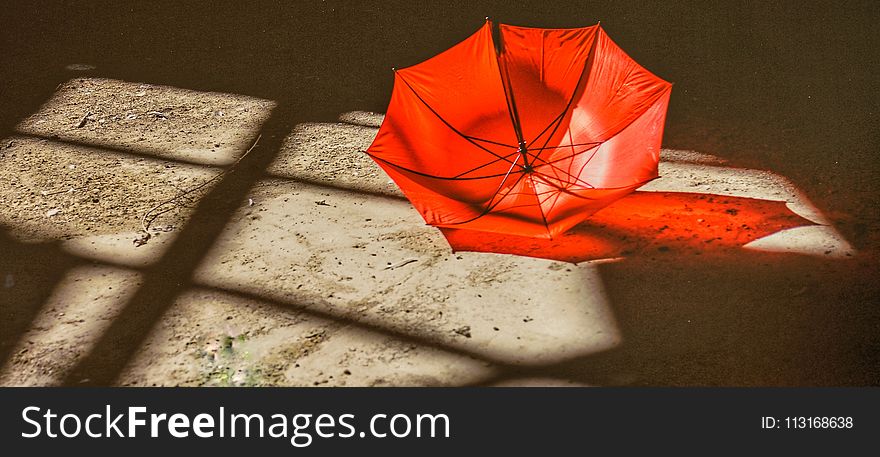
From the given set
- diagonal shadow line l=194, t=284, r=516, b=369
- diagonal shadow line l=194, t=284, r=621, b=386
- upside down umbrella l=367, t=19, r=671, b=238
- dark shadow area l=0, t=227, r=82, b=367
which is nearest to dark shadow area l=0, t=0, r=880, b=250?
upside down umbrella l=367, t=19, r=671, b=238

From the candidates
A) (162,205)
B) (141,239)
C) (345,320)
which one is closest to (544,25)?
(162,205)

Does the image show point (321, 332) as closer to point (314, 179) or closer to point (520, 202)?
point (520, 202)

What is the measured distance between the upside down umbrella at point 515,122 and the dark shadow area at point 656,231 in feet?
1.09

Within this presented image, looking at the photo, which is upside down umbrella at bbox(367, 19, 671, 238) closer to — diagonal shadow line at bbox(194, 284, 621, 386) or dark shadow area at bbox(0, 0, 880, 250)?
diagonal shadow line at bbox(194, 284, 621, 386)

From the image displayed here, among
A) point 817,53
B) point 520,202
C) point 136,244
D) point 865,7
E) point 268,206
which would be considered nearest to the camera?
point 520,202

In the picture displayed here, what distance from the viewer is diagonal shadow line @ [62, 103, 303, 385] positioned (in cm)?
345

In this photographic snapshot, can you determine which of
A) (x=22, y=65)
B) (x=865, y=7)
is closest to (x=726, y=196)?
(x=865, y=7)

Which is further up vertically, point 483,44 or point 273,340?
point 483,44

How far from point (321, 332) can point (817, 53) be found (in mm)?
4252

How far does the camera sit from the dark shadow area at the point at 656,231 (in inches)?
161

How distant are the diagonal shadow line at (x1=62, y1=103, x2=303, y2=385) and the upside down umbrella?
1012mm

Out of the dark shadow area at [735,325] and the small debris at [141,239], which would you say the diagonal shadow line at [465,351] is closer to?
the dark shadow area at [735,325]

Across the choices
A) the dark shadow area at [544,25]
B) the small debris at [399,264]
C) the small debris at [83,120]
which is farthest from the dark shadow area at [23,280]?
the dark shadow area at [544,25]

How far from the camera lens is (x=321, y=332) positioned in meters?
3.61
